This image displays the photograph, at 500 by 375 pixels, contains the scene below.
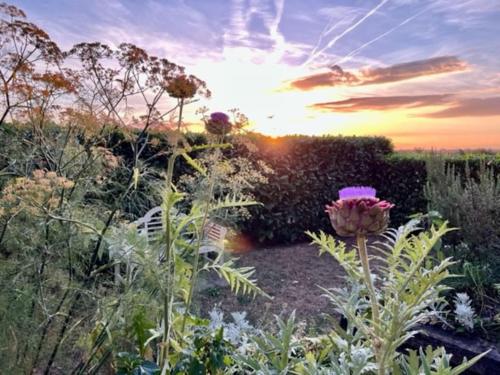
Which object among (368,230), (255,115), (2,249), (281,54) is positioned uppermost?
(281,54)

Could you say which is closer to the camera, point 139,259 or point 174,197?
point 174,197

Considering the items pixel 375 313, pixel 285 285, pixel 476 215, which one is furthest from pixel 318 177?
pixel 375 313

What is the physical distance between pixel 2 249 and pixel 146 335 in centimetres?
71

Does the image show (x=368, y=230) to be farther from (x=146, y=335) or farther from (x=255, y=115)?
(x=146, y=335)

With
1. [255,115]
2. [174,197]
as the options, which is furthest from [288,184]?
[174,197]

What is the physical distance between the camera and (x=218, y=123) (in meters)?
1.54

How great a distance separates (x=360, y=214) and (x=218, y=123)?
0.54 metres

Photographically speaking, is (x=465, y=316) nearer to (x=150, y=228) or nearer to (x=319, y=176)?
(x=150, y=228)

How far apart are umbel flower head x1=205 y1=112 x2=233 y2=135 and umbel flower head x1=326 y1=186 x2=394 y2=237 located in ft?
1.47

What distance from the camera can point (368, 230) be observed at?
4.73ft

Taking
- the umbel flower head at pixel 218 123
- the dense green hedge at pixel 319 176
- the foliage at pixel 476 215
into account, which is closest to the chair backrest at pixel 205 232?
the umbel flower head at pixel 218 123

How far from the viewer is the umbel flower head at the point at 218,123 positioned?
1.53m

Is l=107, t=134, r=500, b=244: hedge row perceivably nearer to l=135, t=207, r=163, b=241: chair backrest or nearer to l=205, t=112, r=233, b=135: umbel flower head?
l=135, t=207, r=163, b=241: chair backrest

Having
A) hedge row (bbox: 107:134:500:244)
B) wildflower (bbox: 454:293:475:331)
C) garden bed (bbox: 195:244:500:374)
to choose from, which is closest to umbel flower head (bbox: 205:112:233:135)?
garden bed (bbox: 195:244:500:374)
